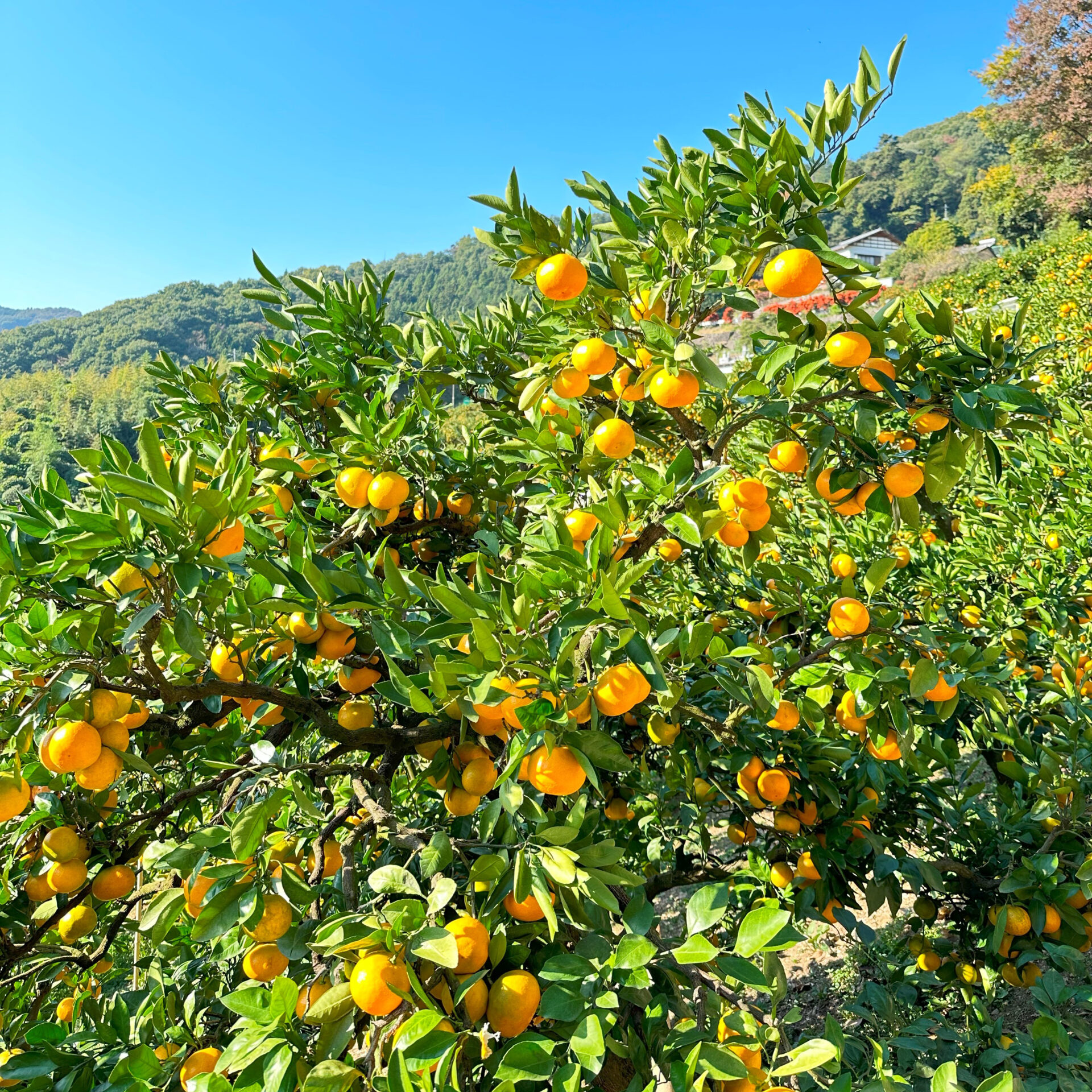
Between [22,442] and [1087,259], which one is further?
[22,442]

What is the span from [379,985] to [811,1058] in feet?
1.53

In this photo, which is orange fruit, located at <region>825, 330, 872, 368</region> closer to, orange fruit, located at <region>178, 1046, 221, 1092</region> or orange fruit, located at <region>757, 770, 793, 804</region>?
orange fruit, located at <region>757, 770, 793, 804</region>

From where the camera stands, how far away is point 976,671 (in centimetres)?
125

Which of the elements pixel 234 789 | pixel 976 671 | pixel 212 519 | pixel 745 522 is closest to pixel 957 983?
pixel 976 671

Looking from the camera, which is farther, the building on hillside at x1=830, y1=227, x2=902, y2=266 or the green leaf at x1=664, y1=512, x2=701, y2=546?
the building on hillside at x1=830, y1=227, x2=902, y2=266

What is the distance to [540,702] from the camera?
0.82 m

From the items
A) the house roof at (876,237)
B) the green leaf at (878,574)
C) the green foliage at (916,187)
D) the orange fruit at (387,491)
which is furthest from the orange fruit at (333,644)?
the green foliage at (916,187)

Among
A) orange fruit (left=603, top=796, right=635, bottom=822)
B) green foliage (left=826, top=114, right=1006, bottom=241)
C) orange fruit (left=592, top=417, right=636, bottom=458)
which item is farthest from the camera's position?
green foliage (left=826, top=114, right=1006, bottom=241)

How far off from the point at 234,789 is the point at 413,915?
1.56 feet

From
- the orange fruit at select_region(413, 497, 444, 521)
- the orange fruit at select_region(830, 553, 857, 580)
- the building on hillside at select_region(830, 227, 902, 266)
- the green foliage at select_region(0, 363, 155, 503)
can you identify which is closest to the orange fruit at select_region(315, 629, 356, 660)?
the orange fruit at select_region(413, 497, 444, 521)

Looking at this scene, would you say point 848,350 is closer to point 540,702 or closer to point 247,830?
point 540,702

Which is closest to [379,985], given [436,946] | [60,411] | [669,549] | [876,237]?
[436,946]

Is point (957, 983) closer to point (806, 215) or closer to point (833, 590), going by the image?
point (833, 590)

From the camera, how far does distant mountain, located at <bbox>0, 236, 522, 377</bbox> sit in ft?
217
